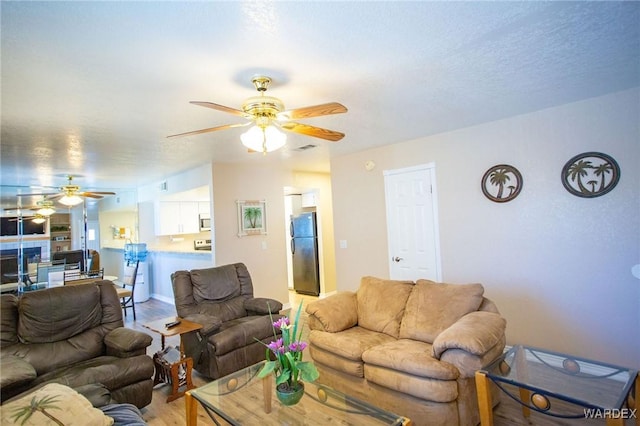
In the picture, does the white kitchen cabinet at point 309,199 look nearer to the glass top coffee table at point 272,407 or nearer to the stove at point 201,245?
the stove at point 201,245

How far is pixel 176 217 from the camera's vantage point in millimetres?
7062

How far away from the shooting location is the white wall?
282cm

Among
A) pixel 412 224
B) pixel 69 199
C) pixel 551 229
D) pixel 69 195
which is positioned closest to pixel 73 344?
pixel 69 195

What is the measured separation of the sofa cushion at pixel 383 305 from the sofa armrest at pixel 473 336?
0.60m

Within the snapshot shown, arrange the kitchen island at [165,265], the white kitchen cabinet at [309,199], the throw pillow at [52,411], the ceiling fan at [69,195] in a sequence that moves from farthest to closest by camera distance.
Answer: the white kitchen cabinet at [309,199], the kitchen island at [165,265], the ceiling fan at [69,195], the throw pillow at [52,411]

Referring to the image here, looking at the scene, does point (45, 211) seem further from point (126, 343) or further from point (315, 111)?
point (315, 111)

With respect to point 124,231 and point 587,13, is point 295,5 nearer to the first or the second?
point 587,13

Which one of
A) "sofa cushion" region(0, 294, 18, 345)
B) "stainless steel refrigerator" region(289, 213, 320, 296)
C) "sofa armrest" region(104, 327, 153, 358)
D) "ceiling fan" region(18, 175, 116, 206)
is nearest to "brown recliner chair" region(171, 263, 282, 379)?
"sofa armrest" region(104, 327, 153, 358)

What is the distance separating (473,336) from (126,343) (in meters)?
2.56

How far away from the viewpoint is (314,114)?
7.04 ft

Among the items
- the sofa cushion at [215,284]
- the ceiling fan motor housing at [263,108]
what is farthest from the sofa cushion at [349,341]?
the ceiling fan motor housing at [263,108]

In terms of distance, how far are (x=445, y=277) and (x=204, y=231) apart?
5.57 meters

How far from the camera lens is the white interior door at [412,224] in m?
4.02

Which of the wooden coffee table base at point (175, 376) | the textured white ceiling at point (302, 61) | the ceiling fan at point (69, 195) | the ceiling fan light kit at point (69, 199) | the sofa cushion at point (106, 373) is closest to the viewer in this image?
the textured white ceiling at point (302, 61)
